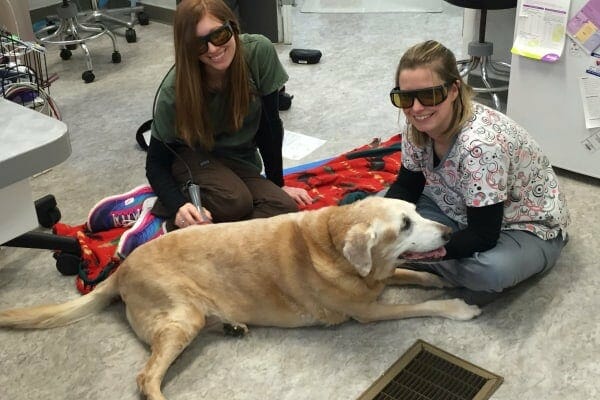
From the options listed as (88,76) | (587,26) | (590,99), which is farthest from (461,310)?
(88,76)

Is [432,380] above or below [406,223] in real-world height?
below

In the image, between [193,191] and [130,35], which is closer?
[193,191]

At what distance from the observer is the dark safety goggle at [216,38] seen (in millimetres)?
2086

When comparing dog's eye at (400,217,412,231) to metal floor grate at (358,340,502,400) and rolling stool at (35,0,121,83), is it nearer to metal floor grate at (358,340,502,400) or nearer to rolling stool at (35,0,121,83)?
metal floor grate at (358,340,502,400)

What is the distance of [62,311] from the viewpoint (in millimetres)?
2092

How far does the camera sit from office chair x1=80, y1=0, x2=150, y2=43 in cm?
491

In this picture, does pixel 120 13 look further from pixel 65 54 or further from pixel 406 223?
pixel 406 223

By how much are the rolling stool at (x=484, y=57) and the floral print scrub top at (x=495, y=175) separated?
47.5 inches

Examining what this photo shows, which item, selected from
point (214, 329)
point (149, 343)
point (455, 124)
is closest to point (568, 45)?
point (455, 124)

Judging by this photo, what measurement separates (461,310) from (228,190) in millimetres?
883

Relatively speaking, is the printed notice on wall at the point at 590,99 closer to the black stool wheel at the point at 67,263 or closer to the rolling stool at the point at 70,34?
the black stool wheel at the point at 67,263

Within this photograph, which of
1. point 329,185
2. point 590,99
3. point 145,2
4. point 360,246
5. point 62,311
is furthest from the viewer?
point 145,2

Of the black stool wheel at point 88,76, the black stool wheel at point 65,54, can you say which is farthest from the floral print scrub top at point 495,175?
the black stool wheel at point 65,54

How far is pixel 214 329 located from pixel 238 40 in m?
0.94
